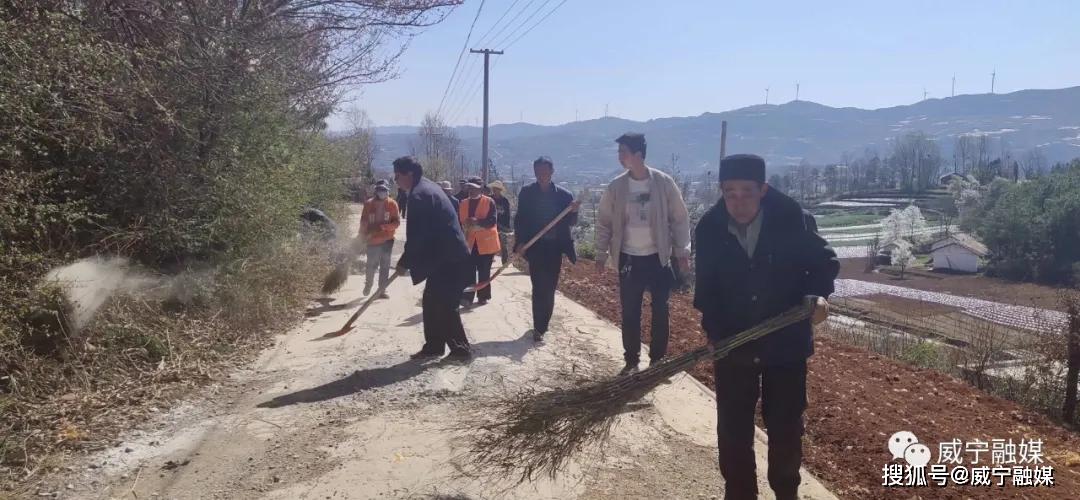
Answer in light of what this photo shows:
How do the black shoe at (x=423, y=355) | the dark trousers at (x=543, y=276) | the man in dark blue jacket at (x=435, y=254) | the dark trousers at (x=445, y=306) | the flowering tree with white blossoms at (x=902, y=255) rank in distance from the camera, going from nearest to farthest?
the man in dark blue jacket at (x=435, y=254), the dark trousers at (x=445, y=306), the black shoe at (x=423, y=355), the dark trousers at (x=543, y=276), the flowering tree with white blossoms at (x=902, y=255)

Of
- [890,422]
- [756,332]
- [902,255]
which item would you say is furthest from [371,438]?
[902,255]

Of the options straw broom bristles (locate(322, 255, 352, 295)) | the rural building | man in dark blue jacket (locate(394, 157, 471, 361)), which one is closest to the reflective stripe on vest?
straw broom bristles (locate(322, 255, 352, 295))

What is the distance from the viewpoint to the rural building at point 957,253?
A: 2249 inches

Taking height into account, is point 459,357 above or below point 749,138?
below

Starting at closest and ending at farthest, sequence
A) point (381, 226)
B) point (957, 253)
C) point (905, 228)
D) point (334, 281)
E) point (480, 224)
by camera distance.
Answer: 1. point (480, 224)
2. point (381, 226)
3. point (334, 281)
4. point (957, 253)
5. point (905, 228)

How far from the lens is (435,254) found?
5.87m

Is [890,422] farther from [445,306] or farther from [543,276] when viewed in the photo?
[445,306]

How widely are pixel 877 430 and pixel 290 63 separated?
8.36 m

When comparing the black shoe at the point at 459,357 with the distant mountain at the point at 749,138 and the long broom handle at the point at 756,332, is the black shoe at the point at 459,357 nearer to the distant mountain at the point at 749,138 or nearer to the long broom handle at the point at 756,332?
the long broom handle at the point at 756,332

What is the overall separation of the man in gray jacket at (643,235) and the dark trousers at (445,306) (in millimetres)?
1341

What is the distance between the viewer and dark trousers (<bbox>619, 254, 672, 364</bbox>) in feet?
17.8

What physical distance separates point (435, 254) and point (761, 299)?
3243 millimetres

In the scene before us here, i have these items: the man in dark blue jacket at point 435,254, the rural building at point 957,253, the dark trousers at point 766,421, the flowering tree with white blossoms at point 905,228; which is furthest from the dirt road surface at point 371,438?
the flowering tree with white blossoms at point 905,228

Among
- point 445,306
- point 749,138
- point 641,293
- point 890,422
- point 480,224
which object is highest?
point 749,138
